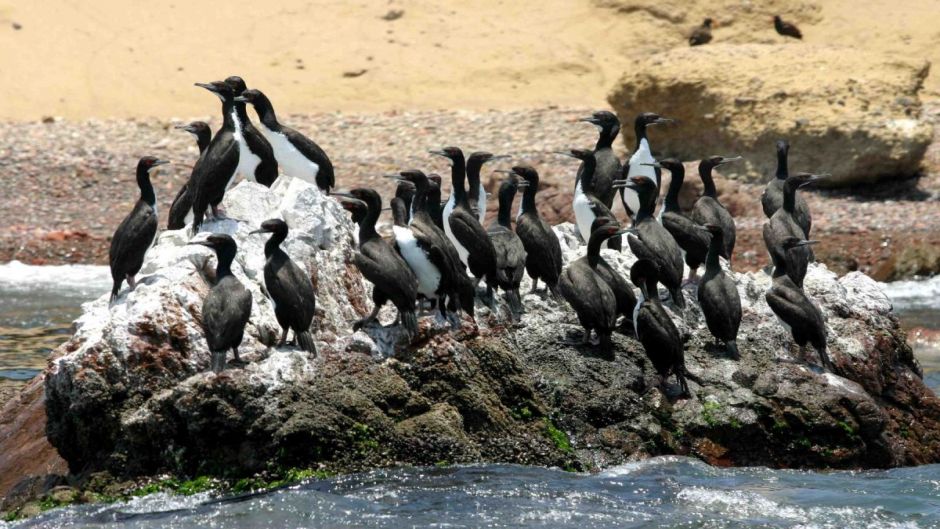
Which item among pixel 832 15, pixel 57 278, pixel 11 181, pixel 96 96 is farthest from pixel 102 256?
pixel 832 15

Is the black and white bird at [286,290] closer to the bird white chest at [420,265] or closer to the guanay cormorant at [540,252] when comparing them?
the bird white chest at [420,265]

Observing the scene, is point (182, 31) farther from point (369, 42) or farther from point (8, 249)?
point (8, 249)

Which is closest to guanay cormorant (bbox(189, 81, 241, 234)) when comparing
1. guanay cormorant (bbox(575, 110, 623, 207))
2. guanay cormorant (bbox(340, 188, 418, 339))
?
guanay cormorant (bbox(340, 188, 418, 339))

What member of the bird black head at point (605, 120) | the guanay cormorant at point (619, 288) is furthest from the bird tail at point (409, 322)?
the bird black head at point (605, 120)

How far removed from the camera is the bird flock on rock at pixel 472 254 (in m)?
10.3

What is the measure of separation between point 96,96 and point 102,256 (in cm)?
1188

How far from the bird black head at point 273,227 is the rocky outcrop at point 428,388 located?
51cm

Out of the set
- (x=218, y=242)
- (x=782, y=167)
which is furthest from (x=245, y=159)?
(x=782, y=167)

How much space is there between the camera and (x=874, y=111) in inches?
1022

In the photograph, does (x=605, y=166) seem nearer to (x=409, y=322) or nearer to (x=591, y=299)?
(x=591, y=299)

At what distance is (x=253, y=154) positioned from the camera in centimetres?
1185

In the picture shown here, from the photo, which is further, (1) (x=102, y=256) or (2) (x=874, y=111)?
(2) (x=874, y=111)

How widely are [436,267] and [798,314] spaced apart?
2980mm

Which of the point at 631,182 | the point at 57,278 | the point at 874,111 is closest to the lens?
the point at 631,182
